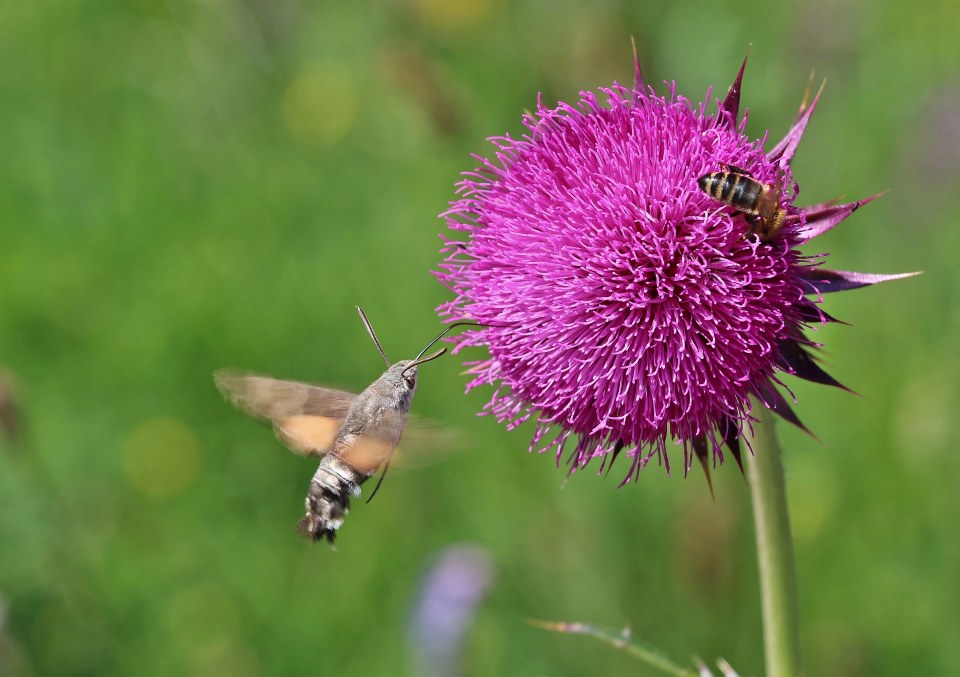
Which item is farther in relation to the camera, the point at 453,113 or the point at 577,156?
the point at 453,113

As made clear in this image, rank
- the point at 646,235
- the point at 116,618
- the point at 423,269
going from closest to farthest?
the point at 646,235, the point at 116,618, the point at 423,269

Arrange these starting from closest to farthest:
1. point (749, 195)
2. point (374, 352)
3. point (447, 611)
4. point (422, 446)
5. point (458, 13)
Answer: point (749, 195) < point (422, 446) < point (447, 611) < point (374, 352) < point (458, 13)

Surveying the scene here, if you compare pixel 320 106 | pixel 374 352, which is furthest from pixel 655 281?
pixel 320 106

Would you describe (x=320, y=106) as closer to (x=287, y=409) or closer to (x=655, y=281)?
(x=287, y=409)

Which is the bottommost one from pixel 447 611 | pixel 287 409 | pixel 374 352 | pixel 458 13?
pixel 447 611

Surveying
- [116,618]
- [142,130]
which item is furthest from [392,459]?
[142,130]

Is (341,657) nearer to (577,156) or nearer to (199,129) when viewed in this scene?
(577,156)

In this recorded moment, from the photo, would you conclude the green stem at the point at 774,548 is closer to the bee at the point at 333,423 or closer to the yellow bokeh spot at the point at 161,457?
the bee at the point at 333,423
